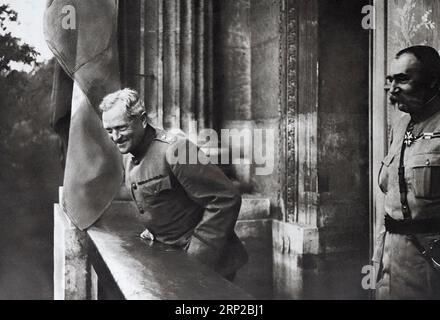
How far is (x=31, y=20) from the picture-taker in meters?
3.05

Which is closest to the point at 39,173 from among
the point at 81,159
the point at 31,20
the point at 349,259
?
the point at 81,159

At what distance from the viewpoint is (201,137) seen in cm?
365

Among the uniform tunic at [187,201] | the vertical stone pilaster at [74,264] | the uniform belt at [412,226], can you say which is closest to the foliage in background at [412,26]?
the uniform belt at [412,226]

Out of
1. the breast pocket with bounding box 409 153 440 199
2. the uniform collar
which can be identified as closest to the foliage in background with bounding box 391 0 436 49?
the breast pocket with bounding box 409 153 440 199

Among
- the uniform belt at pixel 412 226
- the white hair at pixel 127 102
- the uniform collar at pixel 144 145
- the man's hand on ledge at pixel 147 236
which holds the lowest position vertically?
the man's hand on ledge at pixel 147 236

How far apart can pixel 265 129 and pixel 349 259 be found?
1120mm

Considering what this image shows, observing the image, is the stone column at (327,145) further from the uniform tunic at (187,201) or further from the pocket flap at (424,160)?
the pocket flap at (424,160)

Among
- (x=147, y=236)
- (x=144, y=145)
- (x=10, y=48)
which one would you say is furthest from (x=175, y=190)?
(x=10, y=48)

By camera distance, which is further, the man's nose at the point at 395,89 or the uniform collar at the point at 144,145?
the uniform collar at the point at 144,145

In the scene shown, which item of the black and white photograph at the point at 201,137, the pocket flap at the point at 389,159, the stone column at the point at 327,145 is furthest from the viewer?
the stone column at the point at 327,145

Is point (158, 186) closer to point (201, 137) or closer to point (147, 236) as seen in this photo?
point (147, 236)

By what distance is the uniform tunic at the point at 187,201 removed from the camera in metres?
2.20

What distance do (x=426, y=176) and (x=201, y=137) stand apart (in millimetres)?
2100

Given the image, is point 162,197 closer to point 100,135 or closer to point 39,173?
point 100,135
